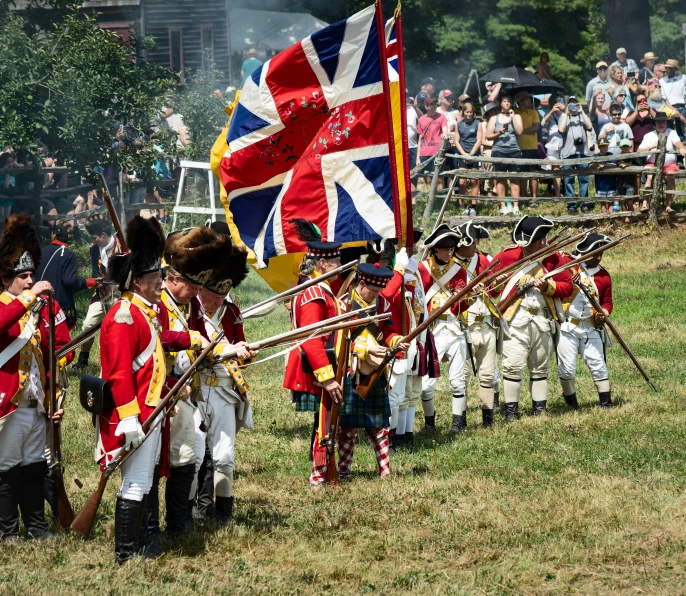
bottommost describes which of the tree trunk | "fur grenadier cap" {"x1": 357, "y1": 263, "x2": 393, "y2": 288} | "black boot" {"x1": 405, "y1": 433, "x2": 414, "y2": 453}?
"black boot" {"x1": 405, "y1": 433, "x2": 414, "y2": 453}

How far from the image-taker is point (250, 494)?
880 cm

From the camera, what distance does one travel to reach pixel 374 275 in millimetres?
8539

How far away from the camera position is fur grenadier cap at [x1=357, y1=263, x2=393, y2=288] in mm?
8531

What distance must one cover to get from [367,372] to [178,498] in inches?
82.0

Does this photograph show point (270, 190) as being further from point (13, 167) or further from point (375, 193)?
point (13, 167)

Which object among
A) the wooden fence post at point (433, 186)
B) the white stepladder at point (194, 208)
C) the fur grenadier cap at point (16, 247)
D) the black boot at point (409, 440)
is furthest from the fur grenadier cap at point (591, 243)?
the white stepladder at point (194, 208)

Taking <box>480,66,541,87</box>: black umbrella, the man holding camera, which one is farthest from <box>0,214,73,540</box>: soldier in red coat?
<box>480,66,541,87</box>: black umbrella

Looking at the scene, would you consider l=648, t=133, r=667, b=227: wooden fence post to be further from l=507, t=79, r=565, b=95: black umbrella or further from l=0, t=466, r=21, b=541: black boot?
l=0, t=466, r=21, b=541: black boot

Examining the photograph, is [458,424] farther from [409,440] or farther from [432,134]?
[432,134]

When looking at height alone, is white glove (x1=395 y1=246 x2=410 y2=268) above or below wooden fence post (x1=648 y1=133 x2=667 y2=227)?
below

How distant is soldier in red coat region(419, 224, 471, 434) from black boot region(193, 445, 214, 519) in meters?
3.59

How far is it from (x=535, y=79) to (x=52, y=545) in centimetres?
1812

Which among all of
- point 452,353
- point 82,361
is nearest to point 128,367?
point 452,353

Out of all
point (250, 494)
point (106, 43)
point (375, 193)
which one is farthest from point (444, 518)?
point (106, 43)
